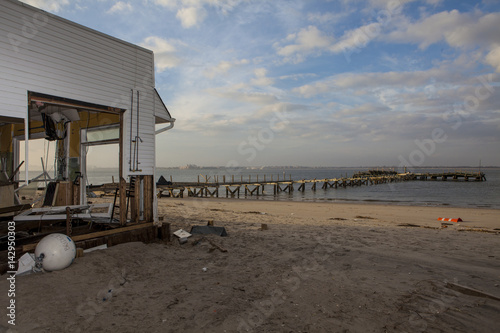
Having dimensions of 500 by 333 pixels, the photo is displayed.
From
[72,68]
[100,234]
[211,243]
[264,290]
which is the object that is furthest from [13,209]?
[264,290]

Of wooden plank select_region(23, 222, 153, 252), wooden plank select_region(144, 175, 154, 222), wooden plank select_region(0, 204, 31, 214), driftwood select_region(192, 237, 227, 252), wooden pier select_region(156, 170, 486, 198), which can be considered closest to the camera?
wooden plank select_region(23, 222, 153, 252)

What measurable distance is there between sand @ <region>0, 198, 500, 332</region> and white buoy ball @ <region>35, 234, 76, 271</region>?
0.16 metres

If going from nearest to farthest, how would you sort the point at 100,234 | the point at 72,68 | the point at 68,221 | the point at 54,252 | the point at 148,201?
the point at 54,252
the point at 68,221
the point at 72,68
the point at 100,234
the point at 148,201

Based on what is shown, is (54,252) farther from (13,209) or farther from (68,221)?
(13,209)

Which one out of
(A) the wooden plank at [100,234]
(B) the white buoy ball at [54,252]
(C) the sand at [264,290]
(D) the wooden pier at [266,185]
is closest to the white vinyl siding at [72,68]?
(A) the wooden plank at [100,234]

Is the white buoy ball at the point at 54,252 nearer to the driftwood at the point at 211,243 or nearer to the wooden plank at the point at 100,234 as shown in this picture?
the wooden plank at the point at 100,234

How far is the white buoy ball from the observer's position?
5.32 metres

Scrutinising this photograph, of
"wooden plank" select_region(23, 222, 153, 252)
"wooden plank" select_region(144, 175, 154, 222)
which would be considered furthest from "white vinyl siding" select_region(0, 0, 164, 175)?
"wooden plank" select_region(23, 222, 153, 252)

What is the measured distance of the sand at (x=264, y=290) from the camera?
13.3ft

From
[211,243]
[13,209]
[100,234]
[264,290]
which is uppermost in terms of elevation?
[13,209]

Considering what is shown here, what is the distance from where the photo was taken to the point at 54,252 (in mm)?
5355

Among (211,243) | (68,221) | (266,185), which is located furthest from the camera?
(266,185)

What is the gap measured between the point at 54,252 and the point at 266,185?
191 feet

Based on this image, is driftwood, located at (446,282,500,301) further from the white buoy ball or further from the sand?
the white buoy ball
